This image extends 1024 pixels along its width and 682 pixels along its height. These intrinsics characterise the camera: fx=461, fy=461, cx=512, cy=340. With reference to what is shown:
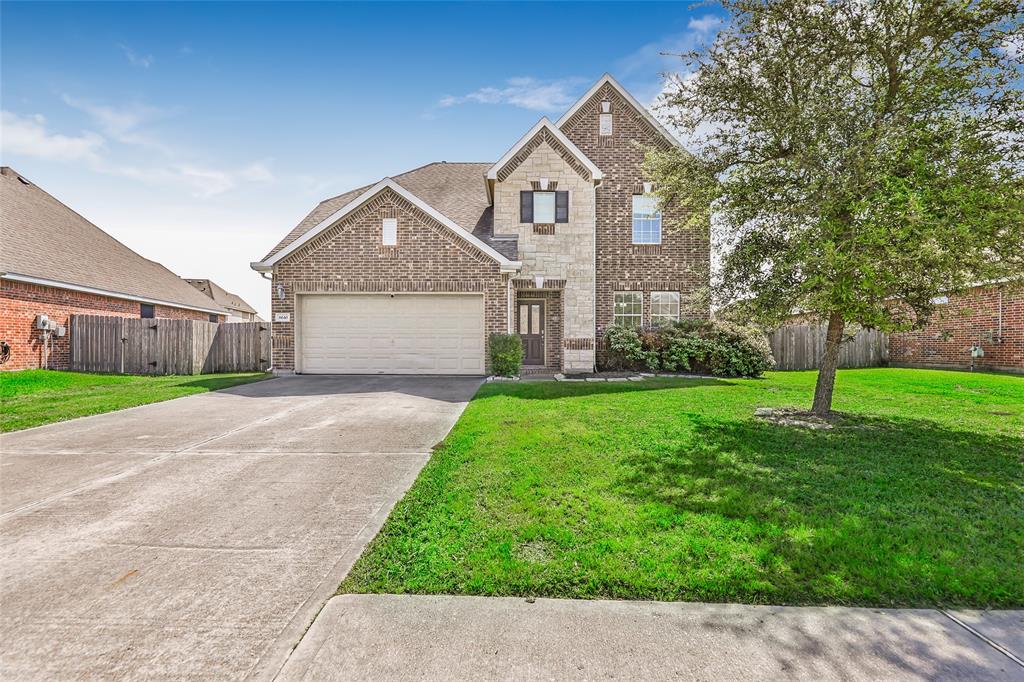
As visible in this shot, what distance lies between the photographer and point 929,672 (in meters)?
2.03

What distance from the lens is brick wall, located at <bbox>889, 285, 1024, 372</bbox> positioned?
13.8m

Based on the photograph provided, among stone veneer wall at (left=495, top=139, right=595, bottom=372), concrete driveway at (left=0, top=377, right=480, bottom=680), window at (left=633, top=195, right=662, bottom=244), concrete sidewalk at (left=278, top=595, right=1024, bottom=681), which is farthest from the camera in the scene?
window at (left=633, top=195, right=662, bottom=244)

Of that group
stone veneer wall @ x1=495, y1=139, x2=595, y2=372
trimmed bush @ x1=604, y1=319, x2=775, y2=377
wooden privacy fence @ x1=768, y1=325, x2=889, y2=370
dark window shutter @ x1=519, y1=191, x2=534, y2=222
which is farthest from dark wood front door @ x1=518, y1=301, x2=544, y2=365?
wooden privacy fence @ x1=768, y1=325, x2=889, y2=370

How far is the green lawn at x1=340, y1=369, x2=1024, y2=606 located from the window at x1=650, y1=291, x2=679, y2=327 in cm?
900

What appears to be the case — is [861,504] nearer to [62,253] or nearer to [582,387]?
[582,387]

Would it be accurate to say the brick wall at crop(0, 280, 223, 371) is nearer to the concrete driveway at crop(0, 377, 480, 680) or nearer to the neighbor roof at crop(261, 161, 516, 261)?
the neighbor roof at crop(261, 161, 516, 261)

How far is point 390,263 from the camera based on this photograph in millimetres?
13117

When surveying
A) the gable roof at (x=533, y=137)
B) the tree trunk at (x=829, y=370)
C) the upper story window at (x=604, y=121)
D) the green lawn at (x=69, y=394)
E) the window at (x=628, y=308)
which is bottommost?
the green lawn at (x=69, y=394)

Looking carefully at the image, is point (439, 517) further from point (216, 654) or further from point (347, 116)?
point (347, 116)

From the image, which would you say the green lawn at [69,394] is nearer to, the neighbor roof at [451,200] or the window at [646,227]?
the neighbor roof at [451,200]

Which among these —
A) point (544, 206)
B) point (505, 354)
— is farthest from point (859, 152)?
point (544, 206)

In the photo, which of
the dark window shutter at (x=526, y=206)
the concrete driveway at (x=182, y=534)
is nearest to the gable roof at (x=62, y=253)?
the concrete driveway at (x=182, y=534)

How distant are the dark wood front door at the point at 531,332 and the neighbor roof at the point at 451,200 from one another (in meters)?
2.54

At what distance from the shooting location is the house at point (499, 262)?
1312cm
